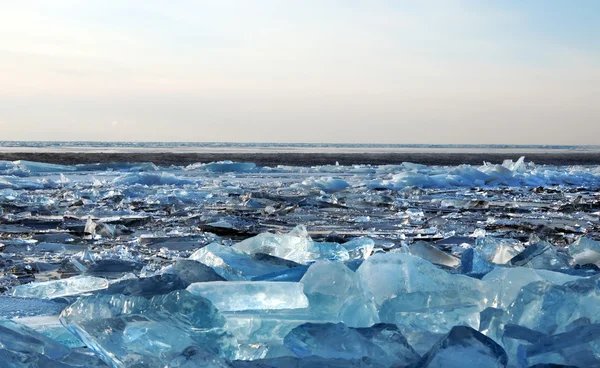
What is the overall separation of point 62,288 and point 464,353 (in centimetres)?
189

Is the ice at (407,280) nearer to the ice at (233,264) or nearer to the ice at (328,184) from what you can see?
the ice at (233,264)

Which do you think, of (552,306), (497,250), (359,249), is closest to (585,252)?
(497,250)

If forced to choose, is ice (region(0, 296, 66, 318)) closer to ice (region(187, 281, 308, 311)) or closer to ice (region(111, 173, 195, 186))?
ice (region(187, 281, 308, 311))

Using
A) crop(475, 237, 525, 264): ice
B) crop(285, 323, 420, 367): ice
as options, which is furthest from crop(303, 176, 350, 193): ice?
crop(285, 323, 420, 367): ice

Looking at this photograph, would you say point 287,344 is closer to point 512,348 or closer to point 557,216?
point 512,348

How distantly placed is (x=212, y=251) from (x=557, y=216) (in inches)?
206

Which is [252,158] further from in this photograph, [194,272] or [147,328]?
[147,328]

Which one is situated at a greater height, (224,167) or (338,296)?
(338,296)

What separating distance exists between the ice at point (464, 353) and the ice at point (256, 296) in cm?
53

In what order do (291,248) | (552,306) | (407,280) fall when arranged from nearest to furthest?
(552,306), (407,280), (291,248)

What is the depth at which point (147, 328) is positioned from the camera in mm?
1865

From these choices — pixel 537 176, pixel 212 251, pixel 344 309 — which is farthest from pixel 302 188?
pixel 344 309

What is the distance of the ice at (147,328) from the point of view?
178cm

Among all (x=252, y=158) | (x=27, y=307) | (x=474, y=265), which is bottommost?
(x=252, y=158)
